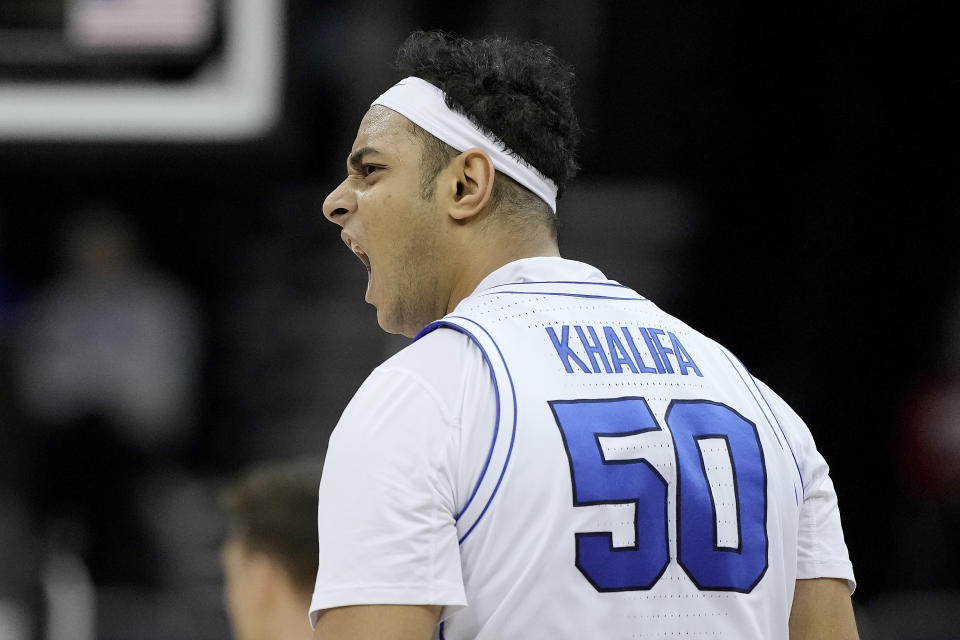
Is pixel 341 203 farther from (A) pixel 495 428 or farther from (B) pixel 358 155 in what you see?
(A) pixel 495 428

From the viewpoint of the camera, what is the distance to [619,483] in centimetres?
176

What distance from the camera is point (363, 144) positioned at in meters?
2.06

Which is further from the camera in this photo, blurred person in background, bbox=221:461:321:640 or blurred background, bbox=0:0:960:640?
blurred background, bbox=0:0:960:640

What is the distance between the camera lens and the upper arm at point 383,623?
64.8 inches

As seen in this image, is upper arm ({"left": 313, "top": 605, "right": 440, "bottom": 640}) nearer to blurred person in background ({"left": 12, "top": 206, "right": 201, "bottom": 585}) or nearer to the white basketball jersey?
the white basketball jersey

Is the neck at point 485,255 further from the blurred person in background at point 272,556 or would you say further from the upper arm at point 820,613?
the blurred person in background at point 272,556

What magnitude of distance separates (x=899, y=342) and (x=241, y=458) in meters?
4.12

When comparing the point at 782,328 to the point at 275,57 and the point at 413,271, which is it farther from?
the point at 413,271

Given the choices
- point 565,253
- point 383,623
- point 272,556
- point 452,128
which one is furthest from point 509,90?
point 565,253

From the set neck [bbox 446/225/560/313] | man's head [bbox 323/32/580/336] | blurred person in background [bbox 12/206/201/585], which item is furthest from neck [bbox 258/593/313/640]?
blurred person in background [bbox 12/206/201/585]

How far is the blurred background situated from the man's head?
12.3 ft

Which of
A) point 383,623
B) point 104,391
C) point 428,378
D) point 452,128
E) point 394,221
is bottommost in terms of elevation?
point 104,391

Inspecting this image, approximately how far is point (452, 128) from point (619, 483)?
593mm

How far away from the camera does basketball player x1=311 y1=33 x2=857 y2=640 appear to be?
5.53 feet
